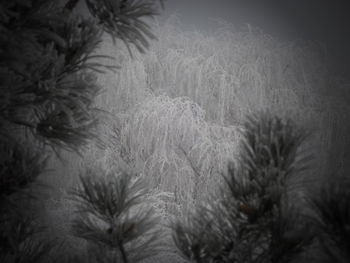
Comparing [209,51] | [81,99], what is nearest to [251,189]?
[81,99]

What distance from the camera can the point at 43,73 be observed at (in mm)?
650

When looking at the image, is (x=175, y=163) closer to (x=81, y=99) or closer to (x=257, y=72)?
(x=257, y=72)

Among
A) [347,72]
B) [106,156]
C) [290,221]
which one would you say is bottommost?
[106,156]

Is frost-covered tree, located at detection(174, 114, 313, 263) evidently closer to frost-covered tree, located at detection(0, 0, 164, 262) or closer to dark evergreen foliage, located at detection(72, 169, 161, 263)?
dark evergreen foliage, located at detection(72, 169, 161, 263)

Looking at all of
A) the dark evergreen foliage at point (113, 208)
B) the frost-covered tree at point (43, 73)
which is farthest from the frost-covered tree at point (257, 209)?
the frost-covered tree at point (43, 73)

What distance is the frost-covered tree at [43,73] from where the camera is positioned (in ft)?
1.89

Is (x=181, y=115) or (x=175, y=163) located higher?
(x=181, y=115)

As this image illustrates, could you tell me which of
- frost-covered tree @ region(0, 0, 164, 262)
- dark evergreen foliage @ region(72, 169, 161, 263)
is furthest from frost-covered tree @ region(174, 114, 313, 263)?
frost-covered tree @ region(0, 0, 164, 262)

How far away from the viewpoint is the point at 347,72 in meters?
2.29

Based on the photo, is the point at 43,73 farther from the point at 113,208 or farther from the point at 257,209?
the point at 257,209

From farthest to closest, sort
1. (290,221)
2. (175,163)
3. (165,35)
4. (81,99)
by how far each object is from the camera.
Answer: (165,35), (175,163), (81,99), (290,221)

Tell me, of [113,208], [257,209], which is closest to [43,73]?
[113,208]

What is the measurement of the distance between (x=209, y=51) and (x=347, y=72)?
3.26 feet

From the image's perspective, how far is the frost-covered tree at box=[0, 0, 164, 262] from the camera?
1.89ft
